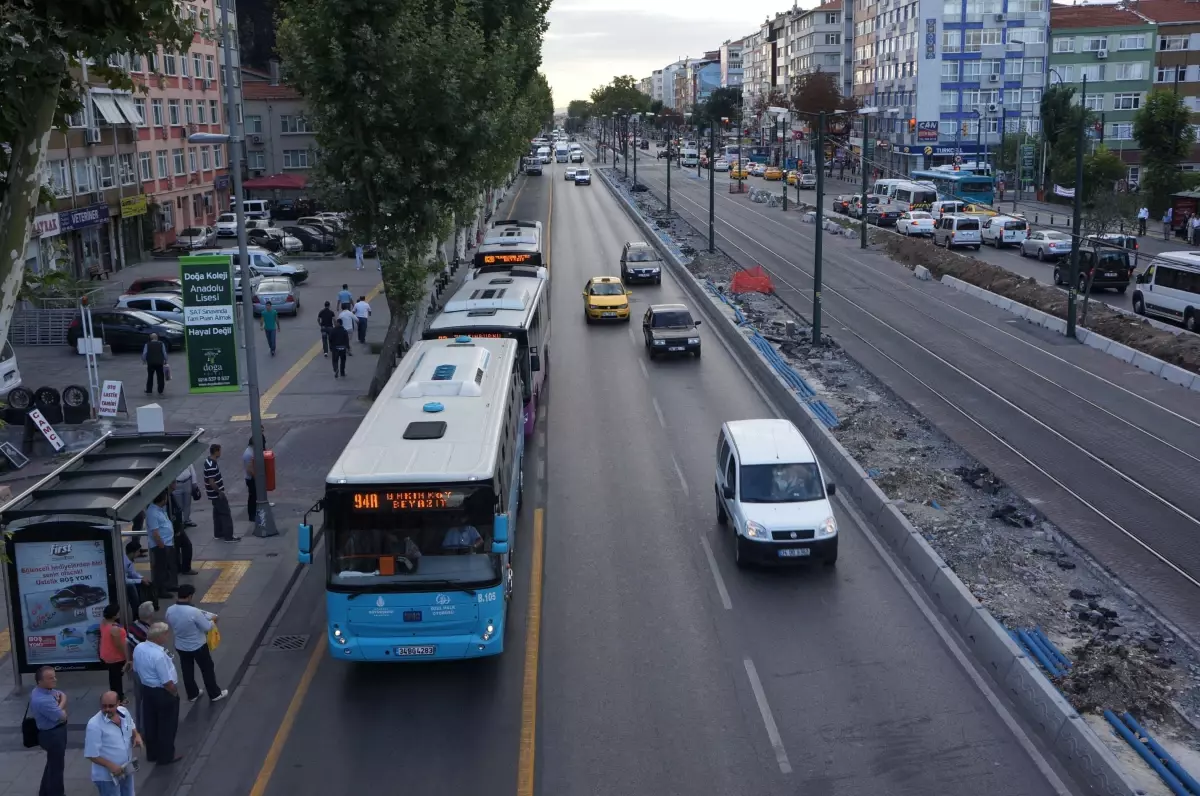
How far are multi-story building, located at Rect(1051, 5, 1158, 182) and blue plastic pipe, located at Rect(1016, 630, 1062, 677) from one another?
81589 mm

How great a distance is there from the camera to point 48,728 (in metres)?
10.5

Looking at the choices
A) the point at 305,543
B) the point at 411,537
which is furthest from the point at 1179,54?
the point at 305,543

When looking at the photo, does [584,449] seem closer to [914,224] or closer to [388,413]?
[388,413]

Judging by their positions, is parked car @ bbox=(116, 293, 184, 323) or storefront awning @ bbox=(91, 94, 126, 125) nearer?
parked car @ bbox=(116, 293, 184, 323)

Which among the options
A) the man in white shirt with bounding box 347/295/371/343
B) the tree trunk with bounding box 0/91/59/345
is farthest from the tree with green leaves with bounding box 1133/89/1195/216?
the tree trunk with bounding box 0/91/59/345

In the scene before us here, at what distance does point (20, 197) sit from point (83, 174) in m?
46.2

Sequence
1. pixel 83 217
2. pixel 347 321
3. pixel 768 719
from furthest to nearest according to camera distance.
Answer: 1. pixel 83 217
2. pixel 347 321
3. pixel 768 719

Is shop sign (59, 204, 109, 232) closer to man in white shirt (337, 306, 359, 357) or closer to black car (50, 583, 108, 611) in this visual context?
man in white shirt (337, 306, 359, 357)

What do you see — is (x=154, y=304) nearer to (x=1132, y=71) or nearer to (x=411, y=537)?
(x=411, y=537)

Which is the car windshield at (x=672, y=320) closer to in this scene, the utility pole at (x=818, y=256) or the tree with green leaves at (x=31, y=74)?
the utility pole at (x=818, y=256)

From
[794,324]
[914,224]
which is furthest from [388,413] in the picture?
[914,224]

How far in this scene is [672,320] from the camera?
32.4 meters

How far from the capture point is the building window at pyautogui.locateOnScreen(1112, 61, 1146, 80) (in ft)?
287

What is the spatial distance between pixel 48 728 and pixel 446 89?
60.2ft
